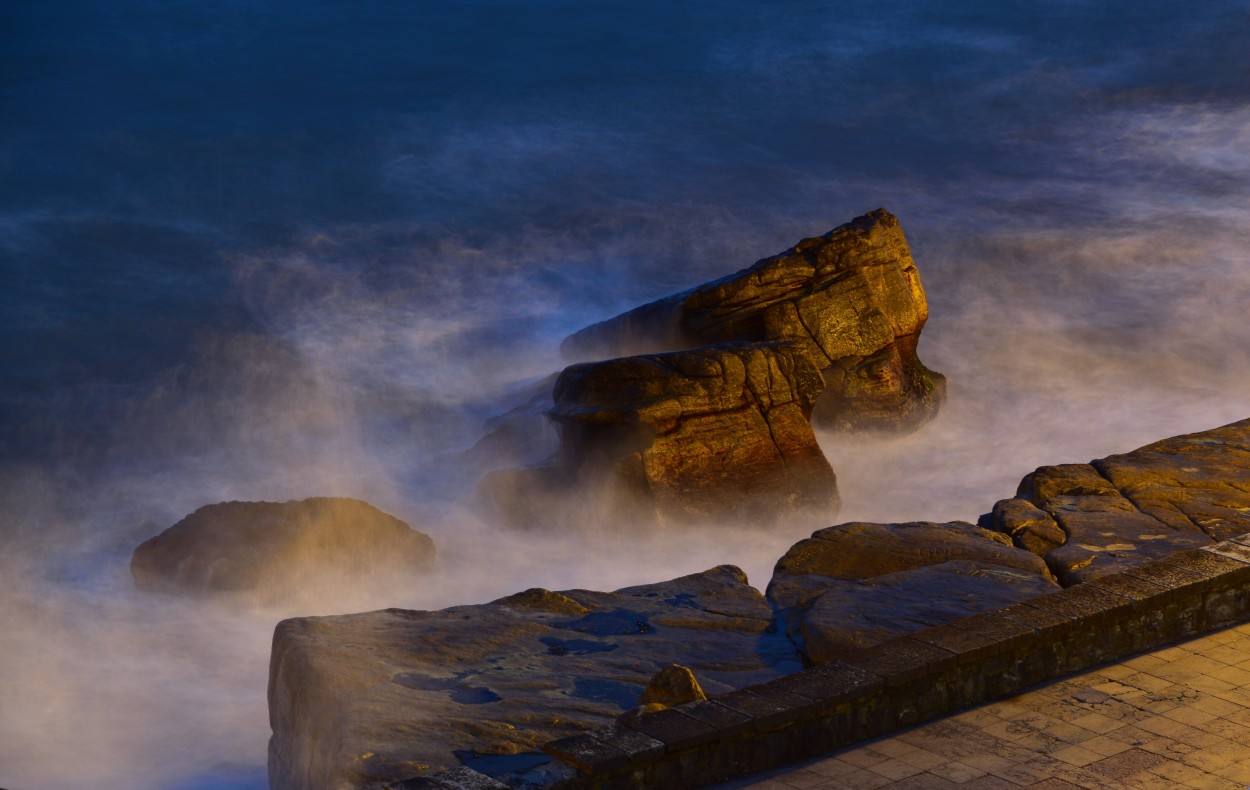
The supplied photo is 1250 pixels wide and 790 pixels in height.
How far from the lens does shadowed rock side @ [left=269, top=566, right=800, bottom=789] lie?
6.30m

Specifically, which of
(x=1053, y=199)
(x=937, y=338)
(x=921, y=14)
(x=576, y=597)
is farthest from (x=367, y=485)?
(x=921, y=14)

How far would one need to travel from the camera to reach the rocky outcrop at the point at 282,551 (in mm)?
12656

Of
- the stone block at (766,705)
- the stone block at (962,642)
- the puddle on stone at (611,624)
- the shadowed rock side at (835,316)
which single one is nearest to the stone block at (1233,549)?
the stone block at (962,642)

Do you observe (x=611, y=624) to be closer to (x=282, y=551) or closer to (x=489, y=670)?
(x=489, y=670)

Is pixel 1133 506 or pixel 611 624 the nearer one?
pixel 611 624

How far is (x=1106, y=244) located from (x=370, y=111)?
1446 cm

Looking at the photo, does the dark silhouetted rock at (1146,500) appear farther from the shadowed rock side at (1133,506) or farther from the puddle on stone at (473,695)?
the puddle on stone at (473,695)

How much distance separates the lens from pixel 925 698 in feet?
21.6

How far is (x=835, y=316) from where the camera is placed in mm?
14297

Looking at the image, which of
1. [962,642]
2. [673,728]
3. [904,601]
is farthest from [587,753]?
[904,601]

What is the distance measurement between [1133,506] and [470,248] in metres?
16.2

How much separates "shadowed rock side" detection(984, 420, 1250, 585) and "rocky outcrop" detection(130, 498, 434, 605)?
534cm

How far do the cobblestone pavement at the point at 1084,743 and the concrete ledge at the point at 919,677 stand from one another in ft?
0.24

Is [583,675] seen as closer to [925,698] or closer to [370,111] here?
[925,698]
